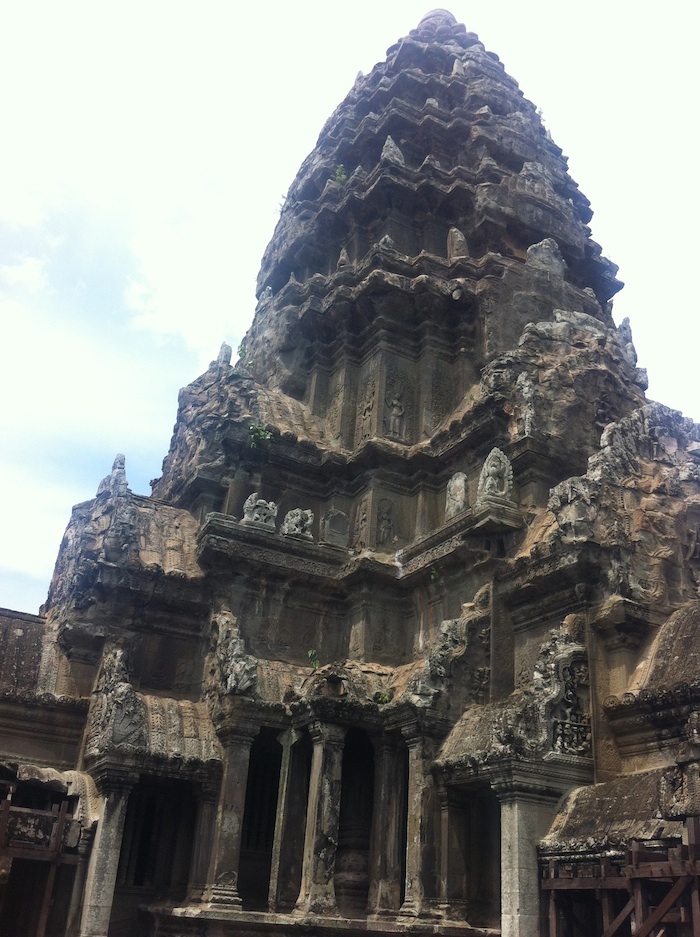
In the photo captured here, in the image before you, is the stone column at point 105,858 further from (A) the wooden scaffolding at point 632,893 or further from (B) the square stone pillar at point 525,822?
(A) the wooden scaffolding at point 632,893

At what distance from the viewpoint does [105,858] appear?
552 inches

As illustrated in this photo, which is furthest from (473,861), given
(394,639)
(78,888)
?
(78,888)

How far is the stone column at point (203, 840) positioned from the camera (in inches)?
586

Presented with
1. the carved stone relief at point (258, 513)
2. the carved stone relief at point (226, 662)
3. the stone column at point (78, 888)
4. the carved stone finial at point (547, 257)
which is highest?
the carved stone finial at point (547, 257)

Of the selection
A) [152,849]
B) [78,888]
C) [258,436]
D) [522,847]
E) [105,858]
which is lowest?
[78,888]

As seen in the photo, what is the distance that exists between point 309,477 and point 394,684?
6.04m

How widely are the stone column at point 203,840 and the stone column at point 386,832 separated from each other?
290 cm

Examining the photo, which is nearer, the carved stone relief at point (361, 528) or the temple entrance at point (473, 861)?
the temple entrance at point (473, 861)

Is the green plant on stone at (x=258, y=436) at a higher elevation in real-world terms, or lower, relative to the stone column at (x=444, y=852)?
higher

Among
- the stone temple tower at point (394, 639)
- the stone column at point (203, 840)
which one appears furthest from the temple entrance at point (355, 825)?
the stone column at point (203, 840)

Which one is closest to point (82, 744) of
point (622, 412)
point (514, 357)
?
point (514, 357)

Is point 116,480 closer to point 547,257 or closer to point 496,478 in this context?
point 496,478

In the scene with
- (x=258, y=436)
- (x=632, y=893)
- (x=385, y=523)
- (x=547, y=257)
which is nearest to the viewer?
(x=632, y=893)

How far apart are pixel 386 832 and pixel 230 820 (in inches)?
110
